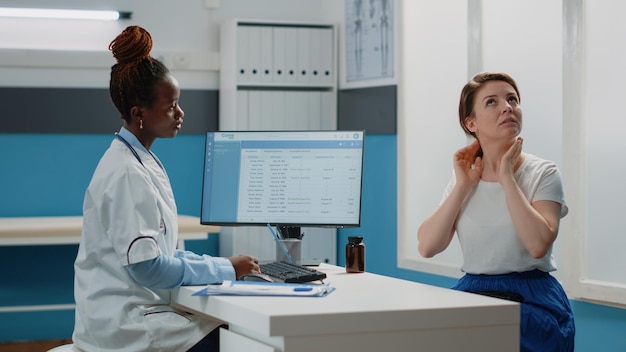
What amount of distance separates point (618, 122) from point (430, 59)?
130 cm

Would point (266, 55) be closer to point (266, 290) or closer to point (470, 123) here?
point (470, 123)

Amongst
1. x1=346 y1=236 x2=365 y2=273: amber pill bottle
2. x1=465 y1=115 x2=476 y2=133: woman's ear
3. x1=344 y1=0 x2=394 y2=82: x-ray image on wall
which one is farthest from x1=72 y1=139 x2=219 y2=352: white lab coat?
x1=344 y1=0 x2=394 y2=82: x-ray image on wall

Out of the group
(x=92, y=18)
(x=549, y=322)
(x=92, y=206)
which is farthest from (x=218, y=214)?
(x=92, y=18)

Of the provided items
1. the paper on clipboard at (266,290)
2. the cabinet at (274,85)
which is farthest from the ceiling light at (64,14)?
the paper on clipboard at (266,290)

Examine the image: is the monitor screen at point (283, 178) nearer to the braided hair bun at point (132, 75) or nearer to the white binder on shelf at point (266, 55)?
the braided hair bun at point (132, 75)

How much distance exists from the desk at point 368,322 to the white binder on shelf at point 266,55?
2.92 meters

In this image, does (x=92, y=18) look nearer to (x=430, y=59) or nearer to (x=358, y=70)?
(x=358, y=70)

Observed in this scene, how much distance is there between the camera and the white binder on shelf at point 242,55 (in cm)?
477

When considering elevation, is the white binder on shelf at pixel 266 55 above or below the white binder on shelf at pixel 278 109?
above

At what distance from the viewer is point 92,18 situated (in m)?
4.82

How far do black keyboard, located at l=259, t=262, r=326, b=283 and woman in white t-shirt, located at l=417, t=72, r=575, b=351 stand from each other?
0.38 m

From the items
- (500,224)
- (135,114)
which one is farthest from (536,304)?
(135,114)

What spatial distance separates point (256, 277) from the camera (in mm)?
2207

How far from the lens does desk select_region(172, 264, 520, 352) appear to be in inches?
67.3
